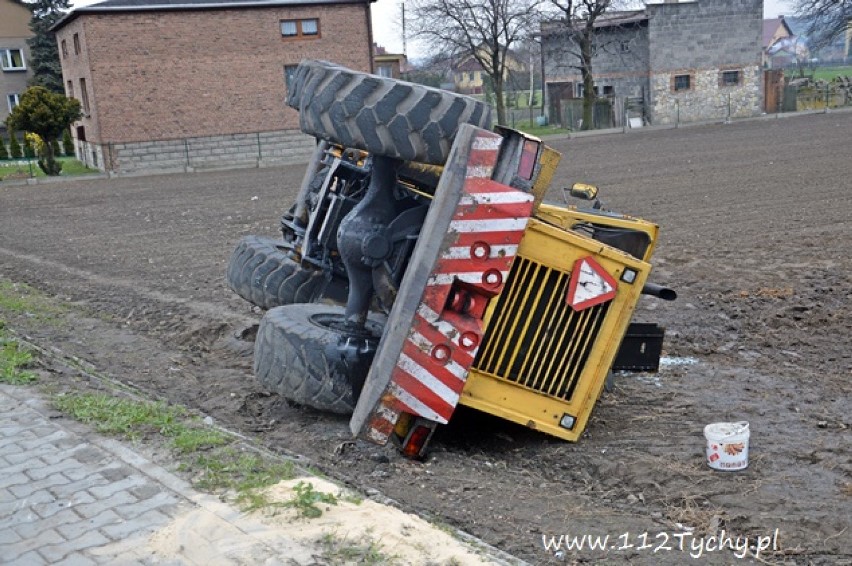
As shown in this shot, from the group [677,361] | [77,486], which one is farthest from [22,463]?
[677,361]

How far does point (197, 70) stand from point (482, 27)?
16.0 m

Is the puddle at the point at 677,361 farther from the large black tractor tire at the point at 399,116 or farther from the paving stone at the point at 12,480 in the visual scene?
the paving stone at the point at 12,480

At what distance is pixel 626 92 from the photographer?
151 ft

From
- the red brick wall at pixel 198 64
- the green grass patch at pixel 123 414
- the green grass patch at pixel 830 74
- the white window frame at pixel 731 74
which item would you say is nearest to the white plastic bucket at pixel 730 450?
the green grass patch at pixel 123 414

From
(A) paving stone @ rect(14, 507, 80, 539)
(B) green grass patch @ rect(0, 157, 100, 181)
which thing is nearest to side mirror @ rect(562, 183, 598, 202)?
(A) paving stone @ rect(14, 507, 80, 539)

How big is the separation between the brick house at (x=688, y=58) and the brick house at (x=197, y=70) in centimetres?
1361

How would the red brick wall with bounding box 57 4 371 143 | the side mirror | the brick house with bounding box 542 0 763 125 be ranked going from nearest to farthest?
the side mirror, the red brick wall with bounding box 57 4 371 143, the brick house with bounding box 542 0 763 125

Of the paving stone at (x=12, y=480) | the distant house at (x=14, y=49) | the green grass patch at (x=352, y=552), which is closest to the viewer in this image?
the green grass patch at (x=352, y=552)

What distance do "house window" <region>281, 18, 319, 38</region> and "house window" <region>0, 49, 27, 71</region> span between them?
2611 cm

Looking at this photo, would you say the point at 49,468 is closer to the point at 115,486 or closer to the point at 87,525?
the point at 115,486

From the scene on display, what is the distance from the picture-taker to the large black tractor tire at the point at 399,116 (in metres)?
5.31

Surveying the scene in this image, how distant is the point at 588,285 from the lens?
5.66m

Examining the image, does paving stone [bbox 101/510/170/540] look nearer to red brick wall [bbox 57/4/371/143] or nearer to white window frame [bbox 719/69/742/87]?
red brick wall [bbox 57/4/371/143]

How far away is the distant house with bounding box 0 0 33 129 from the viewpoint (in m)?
55.5
